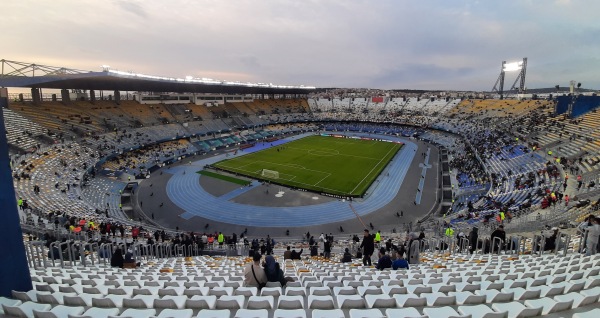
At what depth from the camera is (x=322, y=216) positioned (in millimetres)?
27266

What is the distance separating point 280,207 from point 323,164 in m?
16.9

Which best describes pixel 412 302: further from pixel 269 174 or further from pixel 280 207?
pixel 269 174

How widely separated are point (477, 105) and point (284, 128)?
145 feet

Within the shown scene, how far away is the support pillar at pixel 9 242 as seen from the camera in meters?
5.98

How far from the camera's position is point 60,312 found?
191 inches

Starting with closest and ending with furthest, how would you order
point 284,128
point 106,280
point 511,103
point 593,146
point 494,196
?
point 106,280 → point 494,196 → point 593,146 → point 511,103 → point 284,128

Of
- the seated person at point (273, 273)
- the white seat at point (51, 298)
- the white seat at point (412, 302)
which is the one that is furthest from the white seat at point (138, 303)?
the white seat at point (412, 302)

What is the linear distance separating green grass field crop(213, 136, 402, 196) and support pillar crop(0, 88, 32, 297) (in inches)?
1084

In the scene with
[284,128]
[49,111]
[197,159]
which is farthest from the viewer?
[284,128]

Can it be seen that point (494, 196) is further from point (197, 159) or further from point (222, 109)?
point (222, 109)

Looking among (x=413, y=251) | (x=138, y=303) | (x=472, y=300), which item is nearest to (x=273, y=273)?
(x=138, y=303)

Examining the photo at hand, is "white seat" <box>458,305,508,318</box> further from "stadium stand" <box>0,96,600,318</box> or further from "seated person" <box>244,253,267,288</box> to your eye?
"seated person" <box>244,253,267,288</box>

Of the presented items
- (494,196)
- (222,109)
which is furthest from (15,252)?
(222,109)

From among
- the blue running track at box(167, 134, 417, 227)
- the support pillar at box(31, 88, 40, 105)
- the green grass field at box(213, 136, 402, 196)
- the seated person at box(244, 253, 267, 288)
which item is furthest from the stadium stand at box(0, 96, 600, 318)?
the green grass field at box(213, 136, 402, 196)
